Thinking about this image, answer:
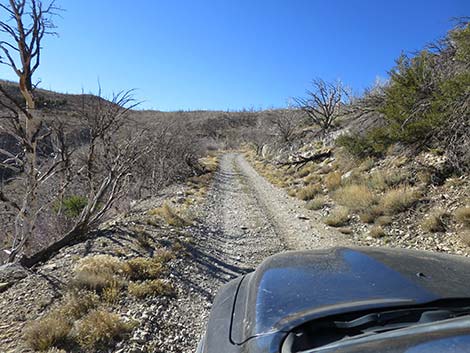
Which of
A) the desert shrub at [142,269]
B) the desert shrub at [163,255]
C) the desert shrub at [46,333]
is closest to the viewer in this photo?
the desert shrub at [46,333]

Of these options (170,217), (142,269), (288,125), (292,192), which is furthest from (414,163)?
(288,125)

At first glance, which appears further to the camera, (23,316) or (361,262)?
(23,316)

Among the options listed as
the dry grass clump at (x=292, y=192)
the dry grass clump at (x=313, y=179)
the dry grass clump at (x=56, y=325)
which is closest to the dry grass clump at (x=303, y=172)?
the dry grass clump at (x=313, y=179)

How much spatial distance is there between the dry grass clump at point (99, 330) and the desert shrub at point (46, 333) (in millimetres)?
141

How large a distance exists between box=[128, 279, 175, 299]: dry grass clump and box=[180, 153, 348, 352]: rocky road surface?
1.02 ft

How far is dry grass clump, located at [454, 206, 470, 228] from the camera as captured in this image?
5.99m

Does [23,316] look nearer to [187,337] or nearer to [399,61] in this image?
[187,337]

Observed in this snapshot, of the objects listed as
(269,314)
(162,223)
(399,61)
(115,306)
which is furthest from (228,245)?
(399,61)

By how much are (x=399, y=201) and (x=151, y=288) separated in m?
6.67

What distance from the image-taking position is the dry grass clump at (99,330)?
10.3 ft

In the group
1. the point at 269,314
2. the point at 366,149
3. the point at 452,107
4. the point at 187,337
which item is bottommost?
the point at 187,337

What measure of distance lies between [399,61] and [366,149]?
3.98m

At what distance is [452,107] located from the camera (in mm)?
7527

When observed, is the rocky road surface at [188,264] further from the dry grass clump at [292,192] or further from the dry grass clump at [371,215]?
the dry grass clump at [292,192]
